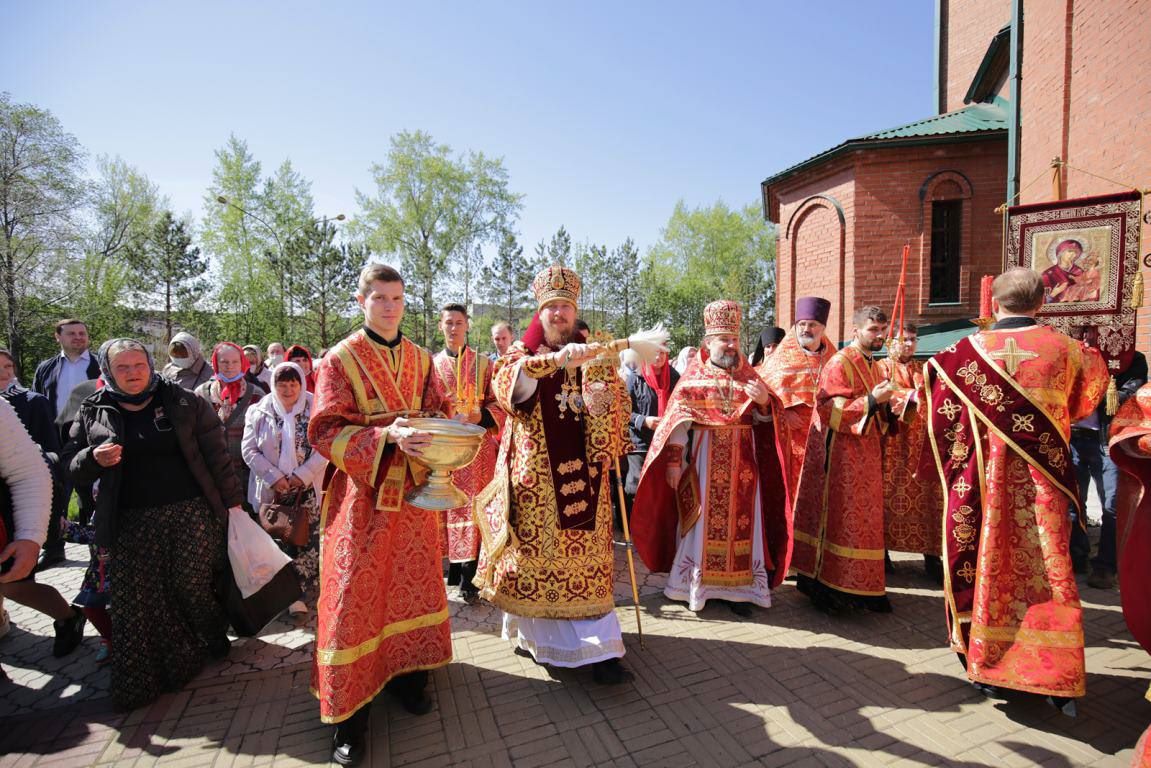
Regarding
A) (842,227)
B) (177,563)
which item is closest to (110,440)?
(177,563)

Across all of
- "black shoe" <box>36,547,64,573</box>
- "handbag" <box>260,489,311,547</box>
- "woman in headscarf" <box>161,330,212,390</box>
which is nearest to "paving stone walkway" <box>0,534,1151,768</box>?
"handbag" <box>260,489,311,547</box>

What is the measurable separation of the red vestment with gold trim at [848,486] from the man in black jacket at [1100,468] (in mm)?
2164

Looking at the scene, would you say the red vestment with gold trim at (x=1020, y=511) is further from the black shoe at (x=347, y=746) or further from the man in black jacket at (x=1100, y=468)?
the black shoe at (x=347, y=746)

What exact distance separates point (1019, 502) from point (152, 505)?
525cm

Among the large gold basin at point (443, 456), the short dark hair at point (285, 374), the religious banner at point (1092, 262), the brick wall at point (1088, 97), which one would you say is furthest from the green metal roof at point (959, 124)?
the large gold basin at point (443, 456)

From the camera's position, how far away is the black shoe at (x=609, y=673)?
3.61 m

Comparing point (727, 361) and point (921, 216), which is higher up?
point (921, 216)

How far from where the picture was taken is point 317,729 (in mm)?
3271

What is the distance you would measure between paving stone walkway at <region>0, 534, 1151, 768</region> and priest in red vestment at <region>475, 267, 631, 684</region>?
349 mm

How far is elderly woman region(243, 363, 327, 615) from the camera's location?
4.57 m

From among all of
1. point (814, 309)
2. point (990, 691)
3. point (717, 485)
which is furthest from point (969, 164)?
point (990, 691)

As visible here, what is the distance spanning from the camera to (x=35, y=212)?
21953 millimetres

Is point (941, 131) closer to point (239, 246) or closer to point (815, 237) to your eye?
point (815, 237)

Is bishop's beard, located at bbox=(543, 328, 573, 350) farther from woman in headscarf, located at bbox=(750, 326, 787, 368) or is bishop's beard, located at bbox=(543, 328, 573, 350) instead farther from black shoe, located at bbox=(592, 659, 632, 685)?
woman in headscarf, located at bbox=(750, 326, 787, 368)
